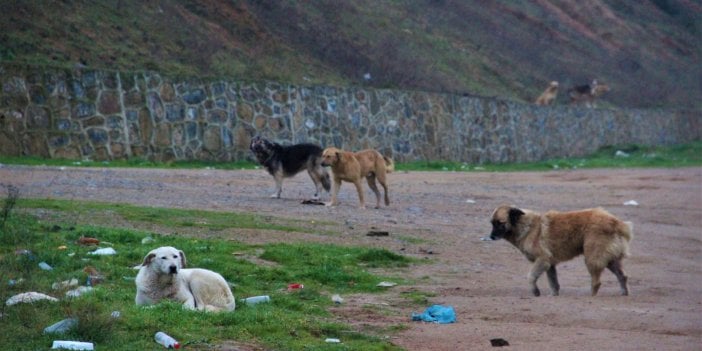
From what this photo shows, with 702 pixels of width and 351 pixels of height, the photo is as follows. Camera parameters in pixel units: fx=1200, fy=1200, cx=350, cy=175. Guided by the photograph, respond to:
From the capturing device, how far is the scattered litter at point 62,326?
28.4ft

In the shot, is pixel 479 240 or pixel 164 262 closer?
pixel 164 262

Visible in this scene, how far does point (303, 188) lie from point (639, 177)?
13.1m

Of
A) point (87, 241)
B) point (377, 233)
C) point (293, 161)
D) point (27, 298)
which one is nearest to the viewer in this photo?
point (27, 298)

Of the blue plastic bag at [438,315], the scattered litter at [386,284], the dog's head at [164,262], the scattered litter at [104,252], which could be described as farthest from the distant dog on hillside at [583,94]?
the dog's head at [164,262]

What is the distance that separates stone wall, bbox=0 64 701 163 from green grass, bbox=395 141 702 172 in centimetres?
122

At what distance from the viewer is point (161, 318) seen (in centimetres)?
941

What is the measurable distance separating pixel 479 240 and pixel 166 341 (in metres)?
9.77

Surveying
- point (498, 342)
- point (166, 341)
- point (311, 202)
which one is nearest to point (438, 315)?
point (498, 342)

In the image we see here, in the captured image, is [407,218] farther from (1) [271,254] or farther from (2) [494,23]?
(2) [494,23]

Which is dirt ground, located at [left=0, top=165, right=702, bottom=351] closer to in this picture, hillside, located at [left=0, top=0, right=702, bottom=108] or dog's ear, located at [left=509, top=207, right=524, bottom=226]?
dog's ear, located at [left=509, top=207, right=524, bottom=226]

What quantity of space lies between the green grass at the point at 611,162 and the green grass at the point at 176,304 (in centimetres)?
1951

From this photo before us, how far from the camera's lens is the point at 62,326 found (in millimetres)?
8719

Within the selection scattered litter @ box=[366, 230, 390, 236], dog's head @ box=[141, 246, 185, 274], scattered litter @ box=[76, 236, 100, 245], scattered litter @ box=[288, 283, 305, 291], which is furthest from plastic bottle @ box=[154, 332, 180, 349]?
scattered litter @ box=[366, 230, 390, 236]

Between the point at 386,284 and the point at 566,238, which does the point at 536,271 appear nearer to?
the point at 566,238
